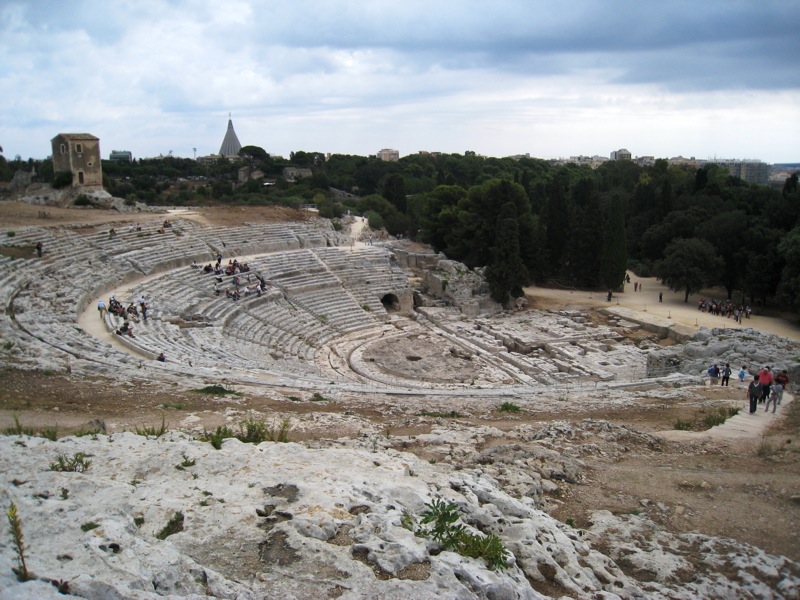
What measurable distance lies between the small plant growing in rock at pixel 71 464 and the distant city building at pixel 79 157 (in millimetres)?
33366

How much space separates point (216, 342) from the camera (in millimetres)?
19641

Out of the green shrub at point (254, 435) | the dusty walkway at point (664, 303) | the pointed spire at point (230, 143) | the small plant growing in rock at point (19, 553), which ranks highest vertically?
the pointed spire at point (230, 143)

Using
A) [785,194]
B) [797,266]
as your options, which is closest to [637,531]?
[797,266]

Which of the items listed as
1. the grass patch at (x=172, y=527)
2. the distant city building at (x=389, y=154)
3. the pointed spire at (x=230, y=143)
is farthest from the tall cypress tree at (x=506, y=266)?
the distant city building at (x=389, y=154)

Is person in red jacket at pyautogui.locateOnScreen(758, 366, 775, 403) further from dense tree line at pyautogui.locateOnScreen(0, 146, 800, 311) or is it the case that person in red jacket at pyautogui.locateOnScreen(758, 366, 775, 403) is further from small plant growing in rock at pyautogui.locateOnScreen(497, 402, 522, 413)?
dense tree line at pyautogui.locateOnScreen(0, 146, 800, 311)

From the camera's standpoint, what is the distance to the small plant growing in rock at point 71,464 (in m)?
6.27

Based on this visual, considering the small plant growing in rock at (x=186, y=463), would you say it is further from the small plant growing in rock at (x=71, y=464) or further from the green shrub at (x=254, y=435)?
the green shrub at (x=254, y=435)

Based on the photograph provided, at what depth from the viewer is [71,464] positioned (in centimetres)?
634

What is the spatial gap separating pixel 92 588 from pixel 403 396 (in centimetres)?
1068

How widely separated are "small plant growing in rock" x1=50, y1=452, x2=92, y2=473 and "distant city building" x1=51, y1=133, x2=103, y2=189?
33366 mm

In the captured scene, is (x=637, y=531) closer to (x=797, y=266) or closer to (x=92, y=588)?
(x=92, y=588)

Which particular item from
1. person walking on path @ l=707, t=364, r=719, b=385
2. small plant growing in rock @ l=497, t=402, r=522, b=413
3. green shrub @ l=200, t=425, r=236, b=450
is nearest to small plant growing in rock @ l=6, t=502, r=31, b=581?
green shrub @ l=200, t=425, r=236, b=450

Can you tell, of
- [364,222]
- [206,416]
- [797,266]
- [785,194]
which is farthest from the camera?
[364,222]

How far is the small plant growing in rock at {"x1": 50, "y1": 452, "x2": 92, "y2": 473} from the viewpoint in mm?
6270
